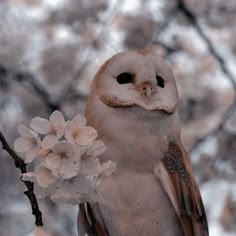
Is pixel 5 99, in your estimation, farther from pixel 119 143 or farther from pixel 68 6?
pixel 119 143

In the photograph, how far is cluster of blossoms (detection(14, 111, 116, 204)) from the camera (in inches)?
34.3

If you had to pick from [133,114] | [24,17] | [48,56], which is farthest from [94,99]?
[24,17]

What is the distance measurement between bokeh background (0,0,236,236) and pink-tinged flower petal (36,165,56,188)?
261 centimetres

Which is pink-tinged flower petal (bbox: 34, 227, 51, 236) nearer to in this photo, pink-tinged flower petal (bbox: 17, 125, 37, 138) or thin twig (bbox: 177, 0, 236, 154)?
pink-tinged flower petal (bbox: 17, 125, 37, 138)

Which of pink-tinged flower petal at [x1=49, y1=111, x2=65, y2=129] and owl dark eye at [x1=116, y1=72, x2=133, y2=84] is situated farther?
owl dark eye at [x1=116, y1=72, x2=133, y2=84]

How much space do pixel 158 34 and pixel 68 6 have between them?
40 centimetres

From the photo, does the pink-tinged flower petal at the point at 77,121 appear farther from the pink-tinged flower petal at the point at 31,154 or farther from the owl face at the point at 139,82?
the owl face at the point at 139,82

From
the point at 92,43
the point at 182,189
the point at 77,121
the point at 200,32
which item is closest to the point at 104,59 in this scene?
the point at 92,43

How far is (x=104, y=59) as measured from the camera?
352 centimetres

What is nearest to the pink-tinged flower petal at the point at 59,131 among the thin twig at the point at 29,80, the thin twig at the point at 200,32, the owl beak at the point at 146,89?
the owl beak at the point at 146,89

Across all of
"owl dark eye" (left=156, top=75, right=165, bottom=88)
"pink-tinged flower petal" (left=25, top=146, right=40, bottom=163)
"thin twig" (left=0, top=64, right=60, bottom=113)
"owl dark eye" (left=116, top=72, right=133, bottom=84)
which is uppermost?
"thin twig" (left=0, top=64, right=60, bottom=113)

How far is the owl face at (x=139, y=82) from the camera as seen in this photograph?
119 cm

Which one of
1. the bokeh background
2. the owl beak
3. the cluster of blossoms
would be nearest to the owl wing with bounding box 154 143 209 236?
the owl beak

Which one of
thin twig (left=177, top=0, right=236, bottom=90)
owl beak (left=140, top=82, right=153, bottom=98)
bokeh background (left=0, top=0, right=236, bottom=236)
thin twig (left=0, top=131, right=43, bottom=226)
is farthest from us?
thin twig (left=177, top=0, right=236, bottom=90)
